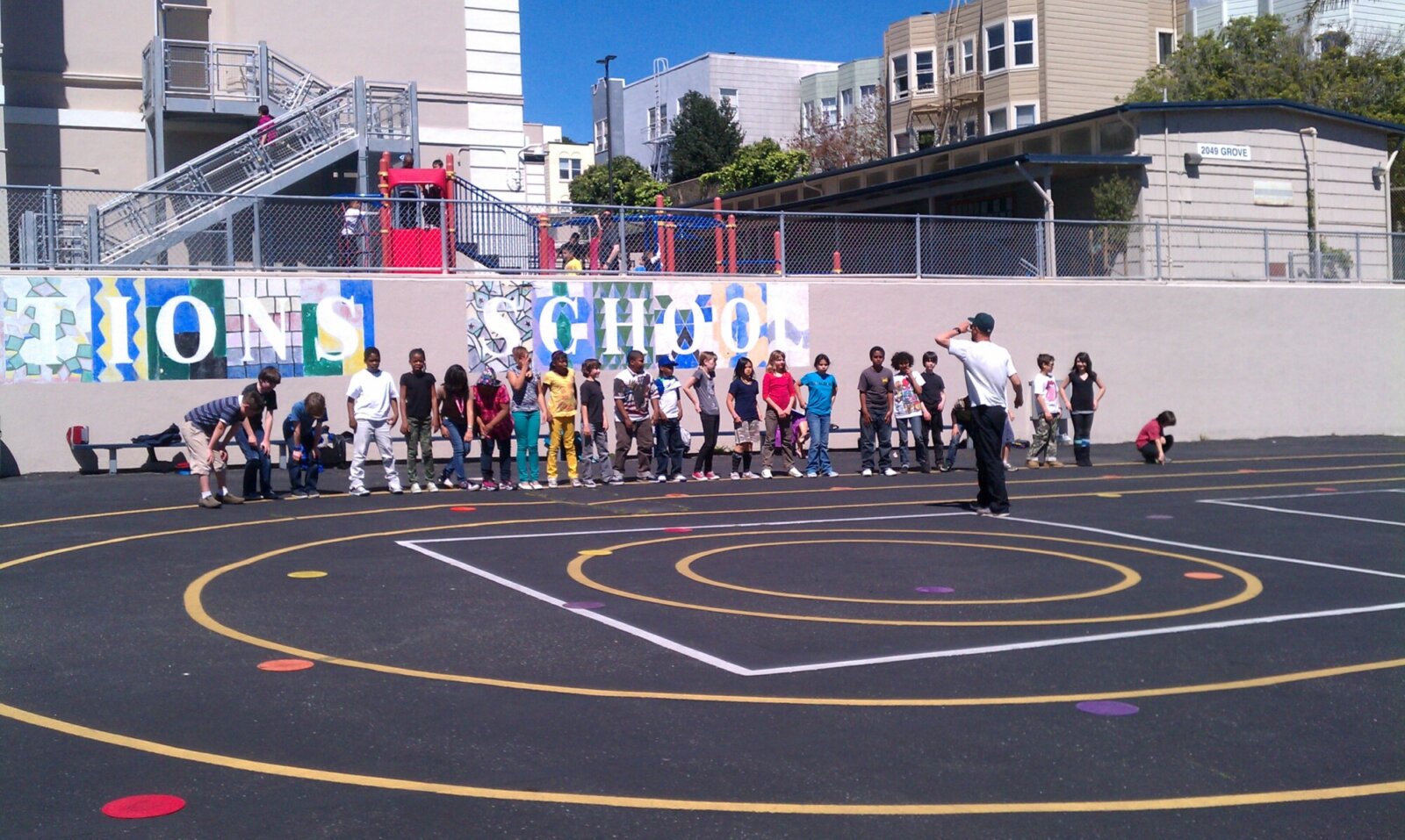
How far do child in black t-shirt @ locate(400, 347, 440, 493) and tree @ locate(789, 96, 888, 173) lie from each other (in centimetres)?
4019

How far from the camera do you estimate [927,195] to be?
33.5 meters

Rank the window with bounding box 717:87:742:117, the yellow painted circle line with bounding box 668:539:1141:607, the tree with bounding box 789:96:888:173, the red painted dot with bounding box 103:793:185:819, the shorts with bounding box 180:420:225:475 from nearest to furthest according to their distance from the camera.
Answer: the red painted dot with bounding box 103:793:185:819 → the yellow painted circle line with bounding box 668:539:1141:607 → the shorts with bounding box 180:420:225:475 → the tree with bounding box 789:96:888:173 → the window with bounding box 717:87:742:117

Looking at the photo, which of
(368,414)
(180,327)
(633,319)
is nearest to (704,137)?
(633,319)

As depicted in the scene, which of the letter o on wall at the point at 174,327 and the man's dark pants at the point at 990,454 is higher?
the letter o on wall at the point at 174,327

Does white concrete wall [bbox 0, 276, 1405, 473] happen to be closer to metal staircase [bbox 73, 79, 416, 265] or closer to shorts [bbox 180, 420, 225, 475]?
metal staircase [bbox 73, 79, 416, 265]

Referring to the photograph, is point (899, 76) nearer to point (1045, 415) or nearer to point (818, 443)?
point (1045, 415)

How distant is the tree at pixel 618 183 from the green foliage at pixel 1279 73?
2746 cm

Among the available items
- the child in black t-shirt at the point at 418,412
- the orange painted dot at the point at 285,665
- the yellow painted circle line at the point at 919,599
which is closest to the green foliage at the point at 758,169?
the child in black t-shirt at the point at 418,412

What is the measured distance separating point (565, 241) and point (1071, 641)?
1558 centimetres

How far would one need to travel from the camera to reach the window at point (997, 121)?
154 feet

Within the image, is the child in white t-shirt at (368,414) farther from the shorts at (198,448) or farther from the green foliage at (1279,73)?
the green foliage at (1279,73)

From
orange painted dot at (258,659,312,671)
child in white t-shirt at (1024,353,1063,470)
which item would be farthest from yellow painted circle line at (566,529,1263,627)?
child in white t-shirt at (1024,353,1063,470)

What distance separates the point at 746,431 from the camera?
20.0 m

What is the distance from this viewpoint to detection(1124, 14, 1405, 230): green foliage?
42.0 m
